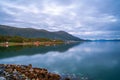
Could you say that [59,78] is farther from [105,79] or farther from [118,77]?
[118,77]

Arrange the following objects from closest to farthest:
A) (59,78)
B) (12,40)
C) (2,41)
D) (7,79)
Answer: (7,79) < (59,78) < (2,41) < (12,40)

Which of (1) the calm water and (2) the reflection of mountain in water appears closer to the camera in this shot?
(1) the calm water

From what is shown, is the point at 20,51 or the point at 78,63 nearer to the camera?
the point at 78,63

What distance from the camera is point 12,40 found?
143875 millimetres

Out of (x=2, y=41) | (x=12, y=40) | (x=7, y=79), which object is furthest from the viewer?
(x=12, y=40)

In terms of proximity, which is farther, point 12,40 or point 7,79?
point 12,40

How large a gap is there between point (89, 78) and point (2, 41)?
4814 inches

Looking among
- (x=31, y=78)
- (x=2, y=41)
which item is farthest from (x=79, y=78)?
(x=2, y=41)

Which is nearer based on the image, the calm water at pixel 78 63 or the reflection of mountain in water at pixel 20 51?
the calm water at pixel 78 63

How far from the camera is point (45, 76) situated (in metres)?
20.2

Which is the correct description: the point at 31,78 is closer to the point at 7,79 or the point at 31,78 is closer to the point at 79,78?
the point at 7,79

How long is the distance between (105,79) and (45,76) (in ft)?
24.3

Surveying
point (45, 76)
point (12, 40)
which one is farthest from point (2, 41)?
point (45, 76)

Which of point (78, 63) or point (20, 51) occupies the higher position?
point (20, 51)
